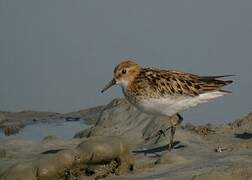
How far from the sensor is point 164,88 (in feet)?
42.6

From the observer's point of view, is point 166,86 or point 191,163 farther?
point 166,86

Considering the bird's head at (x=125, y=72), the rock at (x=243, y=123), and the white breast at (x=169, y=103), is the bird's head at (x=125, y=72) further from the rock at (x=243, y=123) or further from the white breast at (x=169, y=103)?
the rock at (x=243, y=123)

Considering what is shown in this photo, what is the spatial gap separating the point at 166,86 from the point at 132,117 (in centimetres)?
628

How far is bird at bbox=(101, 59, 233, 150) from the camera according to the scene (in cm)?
1297

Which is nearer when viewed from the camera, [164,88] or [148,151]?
[164,88]

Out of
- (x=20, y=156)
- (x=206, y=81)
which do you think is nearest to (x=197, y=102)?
(x=206, y=81)

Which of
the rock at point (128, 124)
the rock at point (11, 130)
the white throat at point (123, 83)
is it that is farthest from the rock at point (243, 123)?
the rock at point (11, 130)

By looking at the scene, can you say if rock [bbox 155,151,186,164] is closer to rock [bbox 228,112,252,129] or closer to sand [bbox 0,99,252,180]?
sand [bbox 0,99,252,180]

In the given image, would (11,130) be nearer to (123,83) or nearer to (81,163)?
(123,83)

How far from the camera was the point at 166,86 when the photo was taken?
13.0 m

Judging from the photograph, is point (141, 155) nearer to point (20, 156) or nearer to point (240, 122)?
point (20, 156)

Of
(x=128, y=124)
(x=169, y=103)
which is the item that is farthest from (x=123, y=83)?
(x=128, y=124)

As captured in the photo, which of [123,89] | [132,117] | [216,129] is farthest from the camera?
[132,117]

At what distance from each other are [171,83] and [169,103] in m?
0.43
